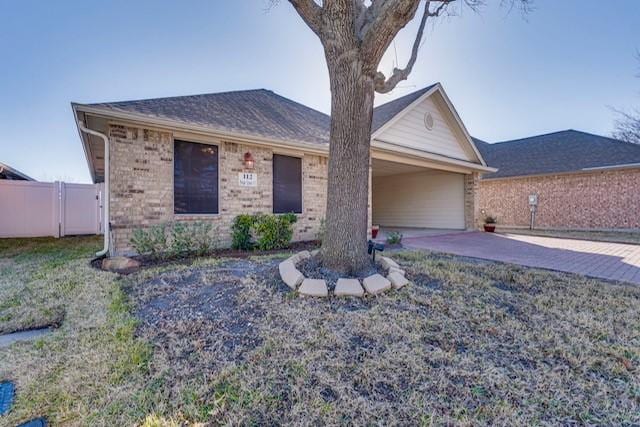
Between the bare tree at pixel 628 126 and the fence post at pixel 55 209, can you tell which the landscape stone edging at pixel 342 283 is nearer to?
the fence post at pixel 55 209

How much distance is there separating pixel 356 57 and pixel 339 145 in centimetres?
120

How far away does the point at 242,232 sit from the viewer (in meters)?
6.83

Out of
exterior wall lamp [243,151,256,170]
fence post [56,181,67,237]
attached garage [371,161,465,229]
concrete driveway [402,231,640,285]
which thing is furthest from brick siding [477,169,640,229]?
fence post [56,181,67,237]

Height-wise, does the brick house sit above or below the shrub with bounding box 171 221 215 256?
above

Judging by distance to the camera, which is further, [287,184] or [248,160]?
[287,184]

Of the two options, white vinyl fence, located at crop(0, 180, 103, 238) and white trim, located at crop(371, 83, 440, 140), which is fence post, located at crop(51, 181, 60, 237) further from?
white trim, located at crop(371, 83, 440, 140)

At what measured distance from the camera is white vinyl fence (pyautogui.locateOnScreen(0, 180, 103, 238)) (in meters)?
9.52

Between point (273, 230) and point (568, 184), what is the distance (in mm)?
15003

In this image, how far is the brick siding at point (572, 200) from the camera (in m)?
12.6

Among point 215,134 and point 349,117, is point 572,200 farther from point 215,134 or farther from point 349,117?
point 215,134

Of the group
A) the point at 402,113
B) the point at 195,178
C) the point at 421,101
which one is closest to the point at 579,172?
the point at 421,101

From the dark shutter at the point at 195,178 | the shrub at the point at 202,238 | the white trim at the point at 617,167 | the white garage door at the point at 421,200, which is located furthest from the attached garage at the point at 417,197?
the shrub at the point at 202,238

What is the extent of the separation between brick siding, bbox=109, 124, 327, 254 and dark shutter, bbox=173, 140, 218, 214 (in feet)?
0.39

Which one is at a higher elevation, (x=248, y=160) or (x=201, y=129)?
(x=201, y=129)
